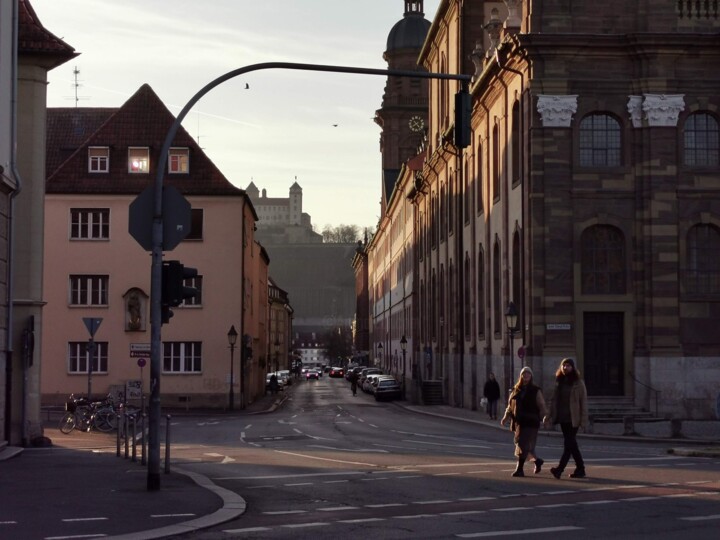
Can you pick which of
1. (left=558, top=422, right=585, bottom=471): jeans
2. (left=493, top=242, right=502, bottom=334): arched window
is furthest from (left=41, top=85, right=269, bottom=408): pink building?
(left=558, top=422, right=585, bottom=471): jeans

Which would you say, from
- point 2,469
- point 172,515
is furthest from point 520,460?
point 2,469

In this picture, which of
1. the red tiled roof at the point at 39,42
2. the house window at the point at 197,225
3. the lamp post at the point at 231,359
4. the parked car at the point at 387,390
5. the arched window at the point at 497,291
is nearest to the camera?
the red tiled roof at the point at 39,42

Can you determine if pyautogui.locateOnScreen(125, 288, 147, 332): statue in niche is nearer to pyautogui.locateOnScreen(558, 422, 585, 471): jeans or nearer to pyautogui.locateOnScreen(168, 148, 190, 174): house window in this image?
pyautogui.locateOnScreen(168, 148, 190, 174): house window

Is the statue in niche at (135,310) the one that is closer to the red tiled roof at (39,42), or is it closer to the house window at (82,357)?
the house window at (82,357)

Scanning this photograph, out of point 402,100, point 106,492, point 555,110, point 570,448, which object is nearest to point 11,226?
point 106,492

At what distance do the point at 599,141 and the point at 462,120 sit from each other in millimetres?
24240

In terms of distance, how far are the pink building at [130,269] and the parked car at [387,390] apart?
12.6 m

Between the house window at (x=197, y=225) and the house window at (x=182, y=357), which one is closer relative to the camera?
the house window at (x=182, y=357)

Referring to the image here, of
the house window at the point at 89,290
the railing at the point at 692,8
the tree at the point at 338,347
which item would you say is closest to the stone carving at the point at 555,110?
the railing at the point at 692,8

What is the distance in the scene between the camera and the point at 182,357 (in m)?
58.4

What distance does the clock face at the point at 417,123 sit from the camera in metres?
124

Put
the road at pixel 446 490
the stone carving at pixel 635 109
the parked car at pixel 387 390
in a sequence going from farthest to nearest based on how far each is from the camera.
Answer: the parked car at pixel 387 390 < the stone carving at pixel 635 109 < the road at pixel 446 490

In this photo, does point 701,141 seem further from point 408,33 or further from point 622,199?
point 408,33

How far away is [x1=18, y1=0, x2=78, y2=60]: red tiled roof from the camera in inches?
1072
